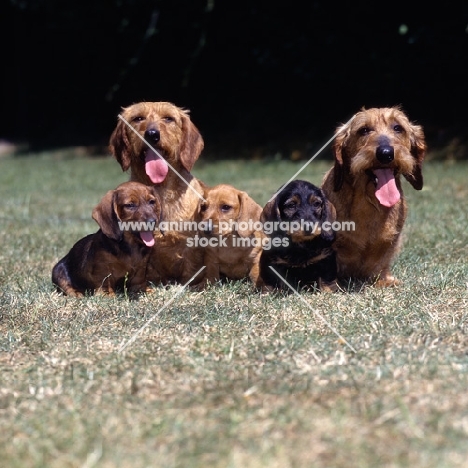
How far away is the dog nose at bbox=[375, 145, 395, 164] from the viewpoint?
6.02m

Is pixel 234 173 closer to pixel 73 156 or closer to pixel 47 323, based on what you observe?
pixel 73 156

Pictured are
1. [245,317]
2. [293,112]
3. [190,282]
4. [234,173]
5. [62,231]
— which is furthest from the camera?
[293,112]

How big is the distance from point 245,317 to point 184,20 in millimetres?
15711

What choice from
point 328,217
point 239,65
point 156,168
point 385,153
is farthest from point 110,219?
point 239,65

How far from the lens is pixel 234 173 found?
1534 cm

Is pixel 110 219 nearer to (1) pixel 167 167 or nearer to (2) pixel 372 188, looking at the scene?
(1) pixel 167 167

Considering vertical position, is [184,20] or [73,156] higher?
[184,20]

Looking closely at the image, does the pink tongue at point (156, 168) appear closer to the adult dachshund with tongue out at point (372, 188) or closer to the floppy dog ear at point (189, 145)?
the floppy dog ear at point (189, 145)

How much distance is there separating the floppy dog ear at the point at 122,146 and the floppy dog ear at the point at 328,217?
1799 millimetres

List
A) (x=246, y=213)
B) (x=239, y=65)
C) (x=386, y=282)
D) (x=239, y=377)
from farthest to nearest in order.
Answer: (x=239, y=65)
(x=246, y=213)
(x=386, y=282)
(x=239, y=377)

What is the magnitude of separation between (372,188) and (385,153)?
1.37 ft

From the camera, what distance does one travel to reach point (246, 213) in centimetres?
675

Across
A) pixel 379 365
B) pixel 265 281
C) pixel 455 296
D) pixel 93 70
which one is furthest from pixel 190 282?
pixel 93 70

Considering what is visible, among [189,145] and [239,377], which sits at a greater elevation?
[189,145]
